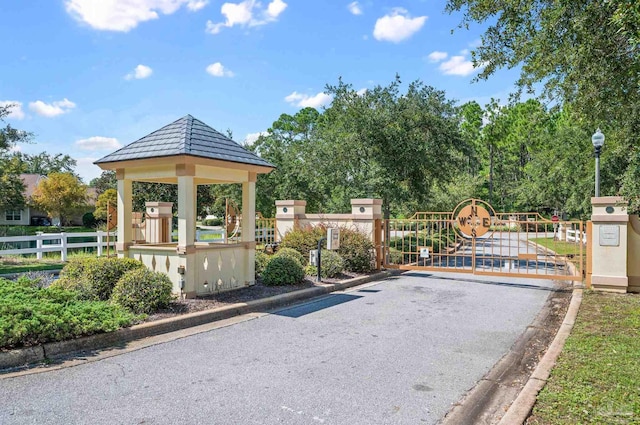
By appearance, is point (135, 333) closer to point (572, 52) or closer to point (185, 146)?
point (185, 146)

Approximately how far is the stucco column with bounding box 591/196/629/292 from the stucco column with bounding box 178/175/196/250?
8.82 m

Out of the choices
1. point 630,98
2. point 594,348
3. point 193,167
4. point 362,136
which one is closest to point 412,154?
point 362,136

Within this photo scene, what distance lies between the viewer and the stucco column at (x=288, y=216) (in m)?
14.7

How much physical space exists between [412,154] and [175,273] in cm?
1105

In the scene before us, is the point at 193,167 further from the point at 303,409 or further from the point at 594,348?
the point at 594,348

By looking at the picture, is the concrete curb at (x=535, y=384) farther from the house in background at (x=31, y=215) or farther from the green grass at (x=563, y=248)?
the house in background at (x=31, y=215)

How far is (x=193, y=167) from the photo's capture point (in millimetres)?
8203

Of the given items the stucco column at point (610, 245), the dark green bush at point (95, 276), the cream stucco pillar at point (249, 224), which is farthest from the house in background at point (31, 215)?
the stucco column at point (610, 245)

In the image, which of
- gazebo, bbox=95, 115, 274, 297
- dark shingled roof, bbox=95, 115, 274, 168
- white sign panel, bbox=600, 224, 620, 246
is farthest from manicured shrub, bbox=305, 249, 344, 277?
white sign panel, bbox=600, 224, 620, 246

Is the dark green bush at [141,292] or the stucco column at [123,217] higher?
the stucco column at [123,217]

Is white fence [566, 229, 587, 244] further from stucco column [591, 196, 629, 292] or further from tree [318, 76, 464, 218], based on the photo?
tree [318, 76, 464, 218]

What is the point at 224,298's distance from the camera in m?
8.35

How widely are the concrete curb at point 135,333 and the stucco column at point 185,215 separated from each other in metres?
1.47

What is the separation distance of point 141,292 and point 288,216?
8.02m
